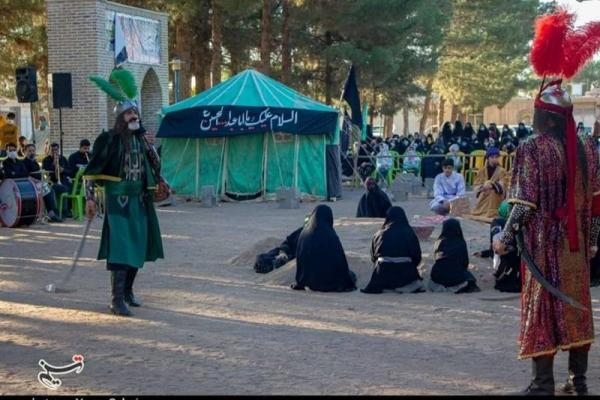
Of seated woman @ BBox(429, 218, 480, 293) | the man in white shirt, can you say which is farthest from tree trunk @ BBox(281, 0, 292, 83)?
seated woman @ BBox(429, 218, 480, 293)

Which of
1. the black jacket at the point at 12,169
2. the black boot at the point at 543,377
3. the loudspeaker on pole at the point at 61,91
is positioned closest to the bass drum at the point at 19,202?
the black jacket at the point at 12,169

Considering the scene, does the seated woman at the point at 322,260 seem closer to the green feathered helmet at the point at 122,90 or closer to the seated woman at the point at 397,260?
the seated woman at the point at 397,260

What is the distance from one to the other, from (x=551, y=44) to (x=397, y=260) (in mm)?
4149

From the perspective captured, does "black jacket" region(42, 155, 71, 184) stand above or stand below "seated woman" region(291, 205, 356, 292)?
above

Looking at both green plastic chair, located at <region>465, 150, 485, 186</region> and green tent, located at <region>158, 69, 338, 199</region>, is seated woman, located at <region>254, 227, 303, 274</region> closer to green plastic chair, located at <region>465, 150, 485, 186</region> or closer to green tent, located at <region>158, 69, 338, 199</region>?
green tent, located at <region>158, 69, 338, 199</region>

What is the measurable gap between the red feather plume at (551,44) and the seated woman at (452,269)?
409cm

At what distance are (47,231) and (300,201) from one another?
7.39m

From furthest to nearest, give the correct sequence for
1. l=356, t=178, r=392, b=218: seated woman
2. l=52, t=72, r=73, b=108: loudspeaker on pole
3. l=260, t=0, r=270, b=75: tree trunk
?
l=260, t=0, r=270, b=75: tree trunk → l=52, t=72, r=73, b=108: loudspeaker on pole → l=356, t=178, r=392, b=218: seated woman

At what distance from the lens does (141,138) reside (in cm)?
827

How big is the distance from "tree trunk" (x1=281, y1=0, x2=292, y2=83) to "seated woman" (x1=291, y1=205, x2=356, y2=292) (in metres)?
23.4

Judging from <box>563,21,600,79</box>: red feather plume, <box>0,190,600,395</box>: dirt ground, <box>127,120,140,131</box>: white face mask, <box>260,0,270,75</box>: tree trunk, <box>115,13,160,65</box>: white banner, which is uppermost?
<box>260,0,270,75</box>: tree trunk

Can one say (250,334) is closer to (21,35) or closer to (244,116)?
(244,116)

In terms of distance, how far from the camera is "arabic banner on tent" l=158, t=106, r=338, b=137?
21.0 meters

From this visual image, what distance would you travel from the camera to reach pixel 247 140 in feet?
71.6
